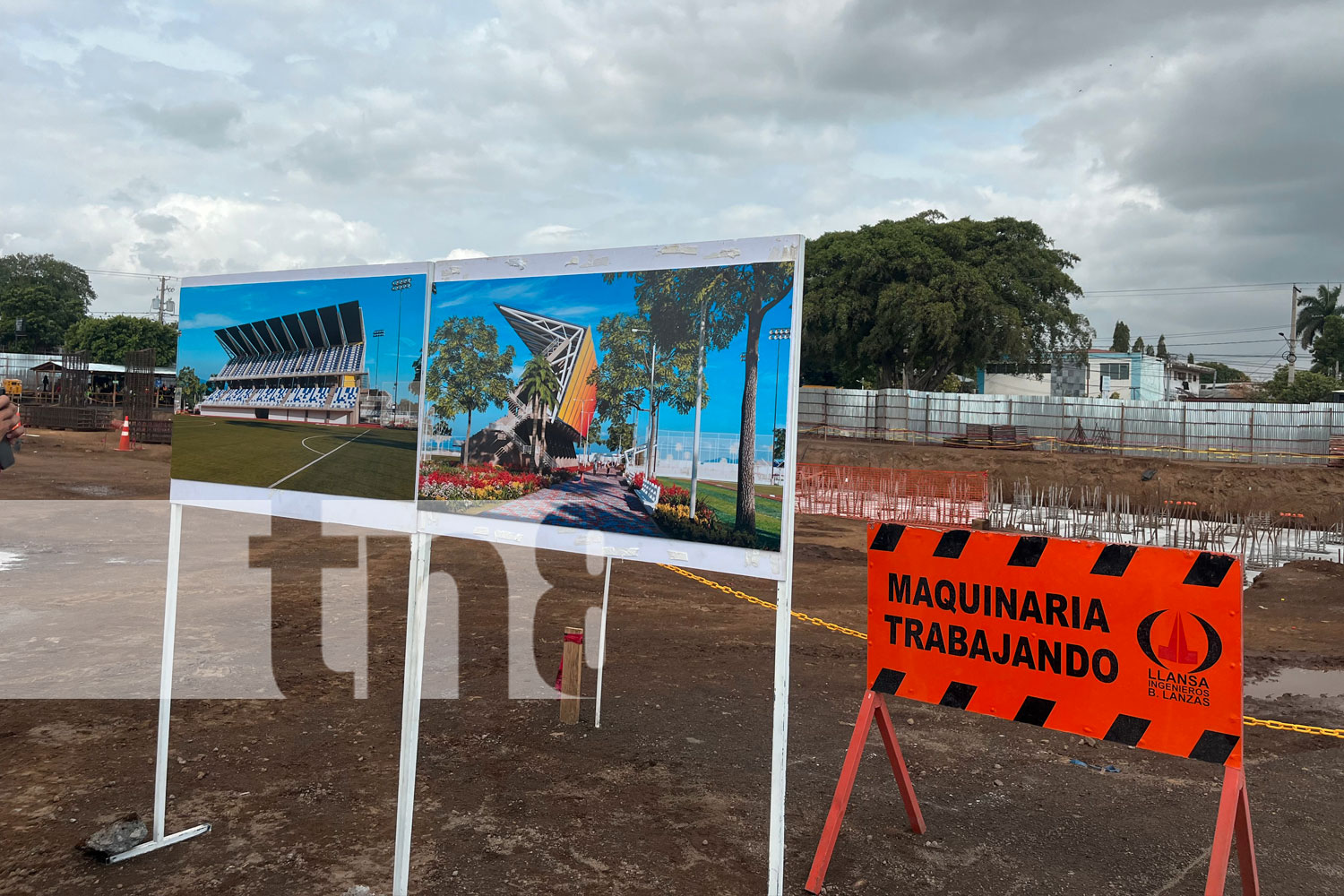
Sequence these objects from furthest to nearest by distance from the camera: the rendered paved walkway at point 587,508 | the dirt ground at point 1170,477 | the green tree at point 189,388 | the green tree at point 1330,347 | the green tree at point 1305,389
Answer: the green tree at point 1330,347, the green tree at point 1305,389, the dirt ground at point 1170,477, the green tree at point 189,388, the rendered paved walkway at point 587,508

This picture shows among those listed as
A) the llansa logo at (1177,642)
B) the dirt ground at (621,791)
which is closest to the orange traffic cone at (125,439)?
the dirt ground at (621,791)

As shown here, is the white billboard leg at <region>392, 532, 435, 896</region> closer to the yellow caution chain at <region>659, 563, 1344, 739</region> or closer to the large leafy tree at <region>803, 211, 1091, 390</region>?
the yellow caution chain at <region>659, 563, 1344, 739</region>

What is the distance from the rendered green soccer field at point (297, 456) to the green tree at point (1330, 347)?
74.5 metres

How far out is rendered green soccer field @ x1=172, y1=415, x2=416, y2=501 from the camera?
408 cm

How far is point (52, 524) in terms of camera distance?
1476cm

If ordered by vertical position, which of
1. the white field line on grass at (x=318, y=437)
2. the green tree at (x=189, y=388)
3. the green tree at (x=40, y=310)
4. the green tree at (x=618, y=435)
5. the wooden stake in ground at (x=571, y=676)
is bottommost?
the wooden stake in ground at (x=571, y=676)

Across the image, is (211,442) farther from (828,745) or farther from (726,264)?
(828,745)

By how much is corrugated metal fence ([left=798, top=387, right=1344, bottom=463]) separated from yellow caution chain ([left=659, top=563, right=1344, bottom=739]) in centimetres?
1918

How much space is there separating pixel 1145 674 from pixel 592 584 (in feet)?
27.3

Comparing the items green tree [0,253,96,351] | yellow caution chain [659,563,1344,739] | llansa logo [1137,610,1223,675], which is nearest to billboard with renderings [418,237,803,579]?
yellow caution chain [659,563,1344,739]

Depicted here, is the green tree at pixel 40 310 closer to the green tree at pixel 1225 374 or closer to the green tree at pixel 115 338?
the green tree at pixel 115 338

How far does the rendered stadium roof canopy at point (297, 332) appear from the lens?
4219mm

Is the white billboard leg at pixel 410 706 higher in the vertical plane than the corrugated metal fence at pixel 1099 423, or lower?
lower

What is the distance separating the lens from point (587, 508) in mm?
3725
